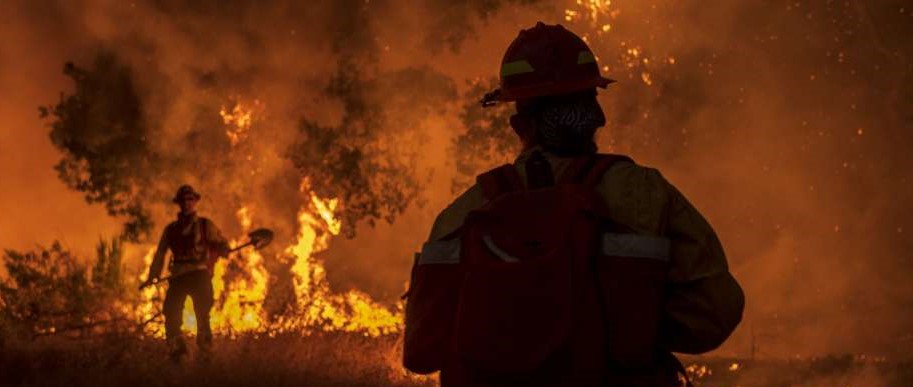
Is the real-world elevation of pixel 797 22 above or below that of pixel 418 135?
above

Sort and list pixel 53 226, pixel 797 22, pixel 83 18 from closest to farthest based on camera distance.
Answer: pixel 797 22, pixel 83 18, pixel 53 226

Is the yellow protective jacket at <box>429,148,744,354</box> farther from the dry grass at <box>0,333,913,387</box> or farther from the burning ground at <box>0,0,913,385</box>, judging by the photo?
the burning ground at <box>0,0,913,385</box>

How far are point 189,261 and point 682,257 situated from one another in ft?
33.6

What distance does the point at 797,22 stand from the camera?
62.5 ft

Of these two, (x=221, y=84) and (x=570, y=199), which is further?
(x=221, y=84)

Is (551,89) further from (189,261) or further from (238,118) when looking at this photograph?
(238,118)

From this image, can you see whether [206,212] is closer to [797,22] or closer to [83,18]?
[83,18]

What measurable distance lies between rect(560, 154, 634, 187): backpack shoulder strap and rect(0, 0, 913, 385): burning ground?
35.2ft

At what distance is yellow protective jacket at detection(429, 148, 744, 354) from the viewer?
270 cm

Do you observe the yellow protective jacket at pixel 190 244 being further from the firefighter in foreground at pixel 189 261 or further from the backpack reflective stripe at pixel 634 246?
the backpack reflective stripe at pixel 634 246

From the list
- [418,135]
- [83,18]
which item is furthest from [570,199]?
[83,18]

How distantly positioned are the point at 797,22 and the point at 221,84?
26.0 ft

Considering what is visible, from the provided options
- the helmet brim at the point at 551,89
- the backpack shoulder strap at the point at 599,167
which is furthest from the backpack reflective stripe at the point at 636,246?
the helmet brim at the point at 551,89

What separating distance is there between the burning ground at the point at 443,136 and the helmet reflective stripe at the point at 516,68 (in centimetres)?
1060
